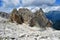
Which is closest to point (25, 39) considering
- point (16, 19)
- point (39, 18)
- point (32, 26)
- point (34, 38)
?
point (34, 38)

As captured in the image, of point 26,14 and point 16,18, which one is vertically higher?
point 26,14

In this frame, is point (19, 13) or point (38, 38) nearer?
point (38, 38)

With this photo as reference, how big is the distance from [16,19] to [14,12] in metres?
0.98

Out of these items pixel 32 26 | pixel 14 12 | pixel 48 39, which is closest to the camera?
pixel 48 39

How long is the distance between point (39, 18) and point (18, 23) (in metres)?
2.08

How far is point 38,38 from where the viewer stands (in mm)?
11062

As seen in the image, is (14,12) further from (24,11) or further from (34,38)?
(34,38)

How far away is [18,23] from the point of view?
19250 millimetres

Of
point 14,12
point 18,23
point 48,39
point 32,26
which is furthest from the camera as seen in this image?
point 14,12

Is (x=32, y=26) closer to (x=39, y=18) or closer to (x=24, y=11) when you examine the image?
(x=39, y=18)

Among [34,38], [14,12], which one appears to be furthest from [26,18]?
[34,38]

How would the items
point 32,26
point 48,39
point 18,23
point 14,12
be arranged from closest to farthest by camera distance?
1. point 48,39
2. point 32,26
3. point 18,23
4. point 14,12

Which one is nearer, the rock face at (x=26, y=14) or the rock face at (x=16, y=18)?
the rock face at (x=26, y=14)

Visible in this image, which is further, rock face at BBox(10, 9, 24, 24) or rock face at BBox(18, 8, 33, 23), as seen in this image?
rock face at BBox(10, 9, 24, 24)
